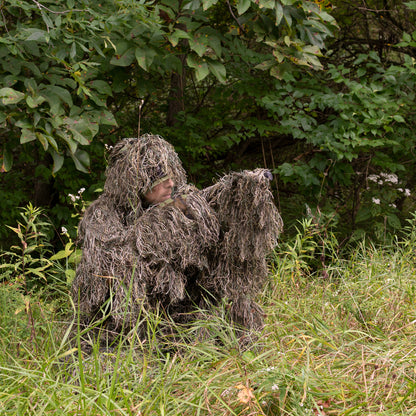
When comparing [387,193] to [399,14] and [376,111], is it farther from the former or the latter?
[399,14]

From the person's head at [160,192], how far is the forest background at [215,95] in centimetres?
55

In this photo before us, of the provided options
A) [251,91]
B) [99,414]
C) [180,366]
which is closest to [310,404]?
[180,366]

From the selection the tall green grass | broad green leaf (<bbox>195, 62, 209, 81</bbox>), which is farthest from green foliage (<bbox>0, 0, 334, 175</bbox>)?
the tall green grass

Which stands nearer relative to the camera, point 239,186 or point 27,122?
point 239,186

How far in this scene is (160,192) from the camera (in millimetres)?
2141

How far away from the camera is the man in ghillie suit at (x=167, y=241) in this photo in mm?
1924

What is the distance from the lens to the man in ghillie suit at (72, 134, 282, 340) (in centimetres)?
192

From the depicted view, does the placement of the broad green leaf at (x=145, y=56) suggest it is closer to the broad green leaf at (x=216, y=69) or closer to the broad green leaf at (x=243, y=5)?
the broad green leaf at (x=216, y=69)

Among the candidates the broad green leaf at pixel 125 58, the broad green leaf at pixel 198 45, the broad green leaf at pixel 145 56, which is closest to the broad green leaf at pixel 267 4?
the broad green leaf at pixel 198 45

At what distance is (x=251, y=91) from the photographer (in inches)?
149

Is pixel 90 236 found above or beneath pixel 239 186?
beneath

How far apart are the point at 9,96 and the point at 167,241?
3.56ft

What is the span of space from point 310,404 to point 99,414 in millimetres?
683

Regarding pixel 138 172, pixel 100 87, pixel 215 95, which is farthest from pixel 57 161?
pixel 215 95
